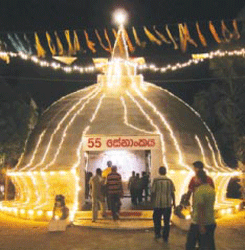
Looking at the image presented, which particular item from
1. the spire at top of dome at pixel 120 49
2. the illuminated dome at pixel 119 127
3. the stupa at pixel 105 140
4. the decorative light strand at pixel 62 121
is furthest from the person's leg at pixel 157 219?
the spire at top of dome at pixel 120 49

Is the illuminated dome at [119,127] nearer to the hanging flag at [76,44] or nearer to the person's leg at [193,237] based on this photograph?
the hanging flag at [76,44]

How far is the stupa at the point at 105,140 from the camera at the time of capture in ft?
47.2

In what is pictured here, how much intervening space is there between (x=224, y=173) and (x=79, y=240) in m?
7.13

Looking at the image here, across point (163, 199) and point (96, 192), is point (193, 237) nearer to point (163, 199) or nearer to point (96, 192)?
point (163, 199)

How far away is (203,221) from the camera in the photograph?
677cm

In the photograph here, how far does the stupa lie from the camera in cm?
1438

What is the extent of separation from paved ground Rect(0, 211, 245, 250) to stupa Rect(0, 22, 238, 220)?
1766 mm

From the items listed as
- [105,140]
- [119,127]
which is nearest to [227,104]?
[119,127]

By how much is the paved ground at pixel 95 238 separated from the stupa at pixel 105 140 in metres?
1.77

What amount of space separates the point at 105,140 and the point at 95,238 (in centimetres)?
→ 443

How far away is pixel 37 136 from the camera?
54.7 ft

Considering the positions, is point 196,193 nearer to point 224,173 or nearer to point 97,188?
point 97,188

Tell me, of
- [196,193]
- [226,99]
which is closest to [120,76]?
[226,99]

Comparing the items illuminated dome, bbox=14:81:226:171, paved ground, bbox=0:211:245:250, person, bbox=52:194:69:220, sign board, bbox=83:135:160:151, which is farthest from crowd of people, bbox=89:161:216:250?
illuminated dome, bbox=14:81:226:171
